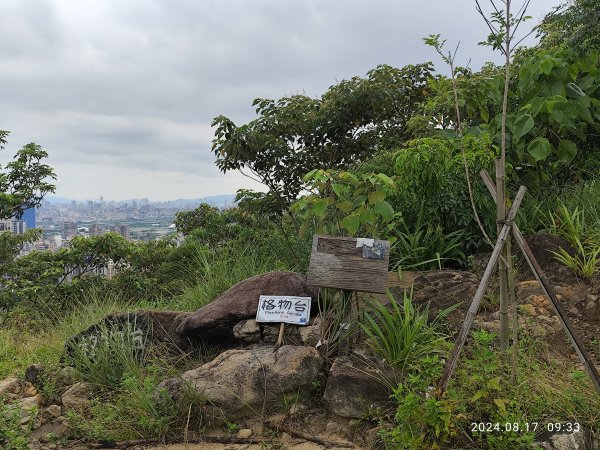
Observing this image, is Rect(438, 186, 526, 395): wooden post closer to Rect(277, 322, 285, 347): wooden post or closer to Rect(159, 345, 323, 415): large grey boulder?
Rect(159, 345, 323, 415): large grey boulder

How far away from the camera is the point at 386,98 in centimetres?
629

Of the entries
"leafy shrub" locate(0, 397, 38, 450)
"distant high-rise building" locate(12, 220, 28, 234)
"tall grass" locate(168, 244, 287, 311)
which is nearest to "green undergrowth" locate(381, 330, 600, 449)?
"leafy shrub" locate(0, 397, 38, 450)

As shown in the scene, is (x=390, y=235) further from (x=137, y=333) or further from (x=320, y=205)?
(x=137, y=333)

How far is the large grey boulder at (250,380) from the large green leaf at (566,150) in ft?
10.5

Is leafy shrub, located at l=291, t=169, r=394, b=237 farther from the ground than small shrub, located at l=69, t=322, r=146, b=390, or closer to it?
farther from the ground

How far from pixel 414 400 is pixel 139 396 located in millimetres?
1833

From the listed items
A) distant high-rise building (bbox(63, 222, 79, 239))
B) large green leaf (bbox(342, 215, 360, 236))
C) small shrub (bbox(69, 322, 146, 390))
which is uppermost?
large green leaf (bbox(342, 215, 360, 236))

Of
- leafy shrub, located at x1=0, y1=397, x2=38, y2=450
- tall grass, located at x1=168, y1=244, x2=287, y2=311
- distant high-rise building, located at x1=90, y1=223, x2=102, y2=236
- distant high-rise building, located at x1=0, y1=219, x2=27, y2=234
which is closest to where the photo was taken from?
leafy shrub, located at x1=0, y1=397, x2=38, y2=450

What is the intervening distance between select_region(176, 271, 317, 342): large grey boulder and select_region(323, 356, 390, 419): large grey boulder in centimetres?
93

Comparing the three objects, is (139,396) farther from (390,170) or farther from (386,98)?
(386,98)

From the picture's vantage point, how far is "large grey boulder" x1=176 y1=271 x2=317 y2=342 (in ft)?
13.0

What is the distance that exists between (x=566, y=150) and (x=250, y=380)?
12.2ft

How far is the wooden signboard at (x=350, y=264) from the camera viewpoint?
3.38m

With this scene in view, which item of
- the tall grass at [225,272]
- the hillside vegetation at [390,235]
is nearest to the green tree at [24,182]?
the hillside vegetation at [390,235]
